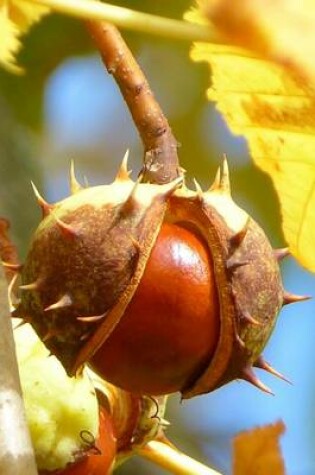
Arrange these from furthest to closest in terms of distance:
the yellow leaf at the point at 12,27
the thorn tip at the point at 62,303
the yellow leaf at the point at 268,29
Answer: the yellow leaf at the point at 12,27, the thorn tip at the point at 62,303, the yellow leaf at the point at 268,29

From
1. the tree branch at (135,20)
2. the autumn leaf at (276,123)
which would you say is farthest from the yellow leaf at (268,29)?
the autumn leaf at (276,123)

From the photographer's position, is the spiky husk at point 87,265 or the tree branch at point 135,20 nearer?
the tree branch at point 135,20

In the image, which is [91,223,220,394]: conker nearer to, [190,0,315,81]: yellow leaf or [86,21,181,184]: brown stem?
[86,21,181,184]: brown stem

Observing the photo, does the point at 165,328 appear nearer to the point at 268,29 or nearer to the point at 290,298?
the point at 290,298

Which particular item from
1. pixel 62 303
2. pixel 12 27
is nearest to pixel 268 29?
pixel 62 303

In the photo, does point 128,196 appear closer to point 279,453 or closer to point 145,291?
point 145,291

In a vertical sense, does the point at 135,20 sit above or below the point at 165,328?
above

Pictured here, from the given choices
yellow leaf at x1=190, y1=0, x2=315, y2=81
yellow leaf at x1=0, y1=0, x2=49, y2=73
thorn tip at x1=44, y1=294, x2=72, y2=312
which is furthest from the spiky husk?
yellow leaf at x1=190, y1=0, x2=315, y2=81

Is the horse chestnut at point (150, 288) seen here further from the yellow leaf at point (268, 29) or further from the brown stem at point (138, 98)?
the yellow leaf at point (268, 29)
